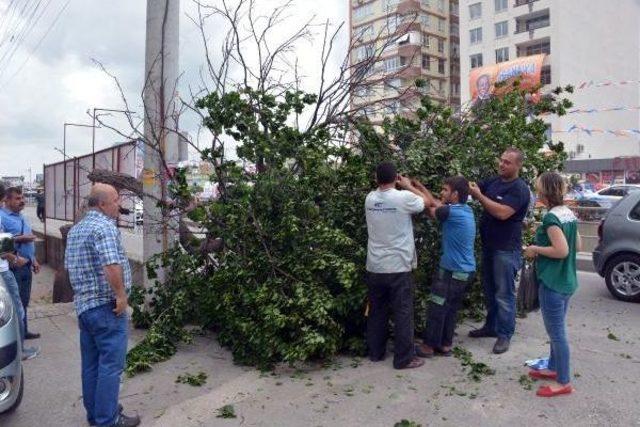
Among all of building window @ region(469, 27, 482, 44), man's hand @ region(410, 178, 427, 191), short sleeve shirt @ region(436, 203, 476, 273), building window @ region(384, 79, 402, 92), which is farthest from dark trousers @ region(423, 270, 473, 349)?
building window @ region(469, 27, 482, 44)

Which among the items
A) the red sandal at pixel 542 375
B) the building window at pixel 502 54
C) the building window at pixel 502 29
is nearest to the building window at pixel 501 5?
the building window at pixel 502 29

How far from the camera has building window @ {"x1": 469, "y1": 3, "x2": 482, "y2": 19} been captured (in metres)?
56.4

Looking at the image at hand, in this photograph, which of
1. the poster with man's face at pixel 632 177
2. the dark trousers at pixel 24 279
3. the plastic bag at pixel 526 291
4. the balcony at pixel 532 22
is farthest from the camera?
the balcony at pixel 532 22

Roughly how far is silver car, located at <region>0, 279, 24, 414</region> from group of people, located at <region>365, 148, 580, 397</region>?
2786mm

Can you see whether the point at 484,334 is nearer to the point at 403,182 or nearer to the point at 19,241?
the point at 403,182

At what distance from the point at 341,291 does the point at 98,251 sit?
238 cm

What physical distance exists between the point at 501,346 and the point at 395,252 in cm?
147

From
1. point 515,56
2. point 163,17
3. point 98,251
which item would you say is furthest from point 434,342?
point 515,56

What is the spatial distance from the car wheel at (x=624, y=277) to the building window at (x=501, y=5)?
51.5 meters

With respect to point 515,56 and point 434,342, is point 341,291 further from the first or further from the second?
point 515,56

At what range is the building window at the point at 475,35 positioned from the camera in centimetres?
5625

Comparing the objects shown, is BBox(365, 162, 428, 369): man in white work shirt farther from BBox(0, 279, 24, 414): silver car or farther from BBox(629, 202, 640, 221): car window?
BBox(629, 202, 640, 221): car window

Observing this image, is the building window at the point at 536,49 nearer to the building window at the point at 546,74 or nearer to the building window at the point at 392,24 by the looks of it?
the building window at the point at 546,74

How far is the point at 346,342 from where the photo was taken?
545 centimetres
